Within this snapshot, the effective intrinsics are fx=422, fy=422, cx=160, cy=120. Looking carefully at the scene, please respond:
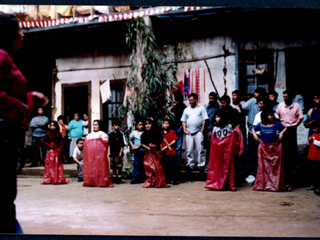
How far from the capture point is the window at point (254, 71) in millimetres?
8211

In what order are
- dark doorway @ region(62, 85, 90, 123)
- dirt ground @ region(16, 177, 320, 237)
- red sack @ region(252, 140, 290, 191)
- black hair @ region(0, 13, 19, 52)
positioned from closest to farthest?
black hair @ region(0, 13, 19, 52)
dirt ground @ region(16, 177, 320, 237)
dark doorway @ region(62, 85, 90, 123)
red sack @ region(252, 140, 290, 191)

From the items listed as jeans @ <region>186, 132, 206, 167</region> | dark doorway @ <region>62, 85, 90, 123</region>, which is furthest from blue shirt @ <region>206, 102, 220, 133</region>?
dark doorway @ <region>62, 85, 90, 123</region>

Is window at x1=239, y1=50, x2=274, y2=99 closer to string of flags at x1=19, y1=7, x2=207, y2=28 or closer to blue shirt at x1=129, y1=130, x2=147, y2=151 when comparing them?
string of flags at x1=19, y1=7, x2=207, y2=28

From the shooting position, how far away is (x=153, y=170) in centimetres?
A: 721

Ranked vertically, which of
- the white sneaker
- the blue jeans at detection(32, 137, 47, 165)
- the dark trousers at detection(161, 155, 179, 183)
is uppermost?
the blue jeans at detection(32, 137, 47, 165)

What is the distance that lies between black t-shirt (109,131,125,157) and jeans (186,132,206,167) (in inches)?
47.8

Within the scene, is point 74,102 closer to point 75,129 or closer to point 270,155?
point 75,129

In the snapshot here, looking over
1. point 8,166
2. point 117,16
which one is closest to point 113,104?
point 117,16

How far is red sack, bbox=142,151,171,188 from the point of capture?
7199mm

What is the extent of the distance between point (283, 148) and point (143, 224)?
3.17 metres

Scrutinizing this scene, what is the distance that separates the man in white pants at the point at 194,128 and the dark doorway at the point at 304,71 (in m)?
1.80

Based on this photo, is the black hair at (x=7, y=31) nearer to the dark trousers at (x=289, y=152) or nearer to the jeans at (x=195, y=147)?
the dark trousers at (x=289, y=152)

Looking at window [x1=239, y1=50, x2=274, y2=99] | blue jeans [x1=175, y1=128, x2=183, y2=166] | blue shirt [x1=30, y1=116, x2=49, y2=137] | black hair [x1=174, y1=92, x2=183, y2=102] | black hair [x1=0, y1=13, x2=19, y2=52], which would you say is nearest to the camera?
black hair [x1=0, y1=13, x2=19, y2=52]

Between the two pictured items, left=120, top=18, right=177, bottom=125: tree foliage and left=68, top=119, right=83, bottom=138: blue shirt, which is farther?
left=120, top=18, right=177, bottom=125: tree foliage
